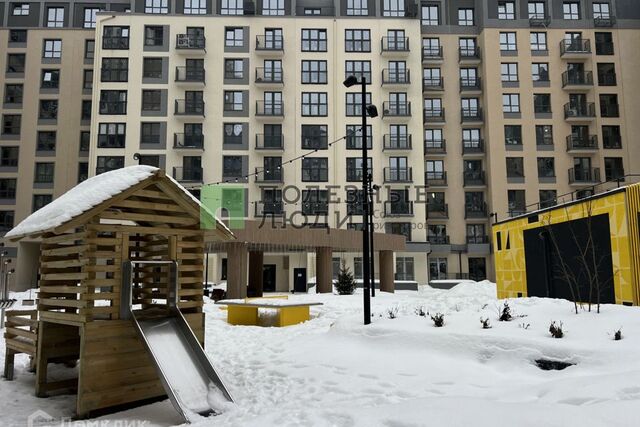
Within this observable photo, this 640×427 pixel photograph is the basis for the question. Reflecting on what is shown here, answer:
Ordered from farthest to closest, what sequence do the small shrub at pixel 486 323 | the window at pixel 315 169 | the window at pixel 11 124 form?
the window at pixel 11 124
the window at pixel 315 169
the small shrub at pixel 486 323

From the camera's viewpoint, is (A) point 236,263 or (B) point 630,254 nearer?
(B) point 630,254

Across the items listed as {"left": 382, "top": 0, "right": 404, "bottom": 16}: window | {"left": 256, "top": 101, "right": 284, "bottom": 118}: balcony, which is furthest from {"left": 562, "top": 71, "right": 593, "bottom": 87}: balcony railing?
{"left": 256, "top": 101, "right": 284, "bottom": 118}: balcony

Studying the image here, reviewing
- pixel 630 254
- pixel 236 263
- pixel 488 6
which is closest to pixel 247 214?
pixel 236 263

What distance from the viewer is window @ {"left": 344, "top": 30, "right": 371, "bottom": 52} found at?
49656 millimetres

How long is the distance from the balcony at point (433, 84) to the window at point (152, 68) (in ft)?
86.1

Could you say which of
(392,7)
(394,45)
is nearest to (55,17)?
(392,7)

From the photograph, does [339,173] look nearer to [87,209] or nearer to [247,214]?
[247,214]

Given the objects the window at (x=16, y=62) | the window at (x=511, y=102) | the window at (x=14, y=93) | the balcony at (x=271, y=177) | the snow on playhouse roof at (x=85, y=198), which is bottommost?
the snow on playhouse roof at (x=85, y=198)

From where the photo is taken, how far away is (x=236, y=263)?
2584 centimetres

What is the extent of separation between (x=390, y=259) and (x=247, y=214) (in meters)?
17.8

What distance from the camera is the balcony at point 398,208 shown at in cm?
4784

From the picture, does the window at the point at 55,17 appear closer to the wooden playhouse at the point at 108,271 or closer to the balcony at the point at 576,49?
the wooden playhouse at the point at 108,271

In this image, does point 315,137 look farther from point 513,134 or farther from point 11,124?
point 11,124

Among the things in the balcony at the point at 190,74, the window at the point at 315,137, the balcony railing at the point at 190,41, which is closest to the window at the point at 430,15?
the window at the point at 315,137
